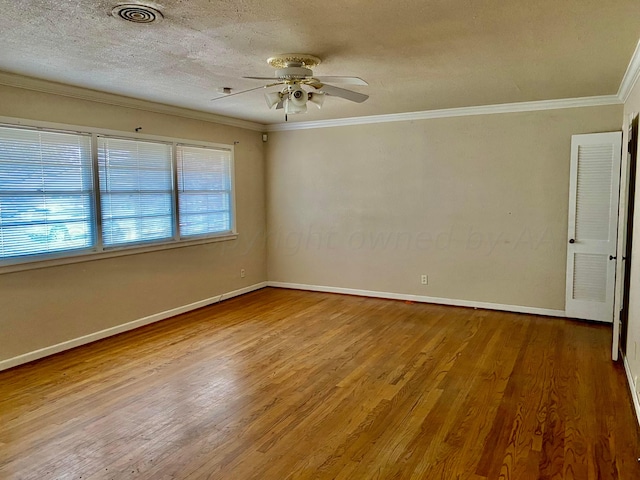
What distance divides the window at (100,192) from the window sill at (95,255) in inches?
1.4

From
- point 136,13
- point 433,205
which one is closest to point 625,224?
point 433,205

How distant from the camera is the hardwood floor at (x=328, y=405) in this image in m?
2.43

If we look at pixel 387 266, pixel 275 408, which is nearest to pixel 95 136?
pixel 275 408

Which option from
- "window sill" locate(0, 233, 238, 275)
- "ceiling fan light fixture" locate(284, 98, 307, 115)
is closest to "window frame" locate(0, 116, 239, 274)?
"window sill" locate(0, 233, 238, 275)

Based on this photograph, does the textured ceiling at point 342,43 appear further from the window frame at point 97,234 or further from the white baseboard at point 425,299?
the white baseboard at point 425,299

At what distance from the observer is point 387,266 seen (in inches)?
241

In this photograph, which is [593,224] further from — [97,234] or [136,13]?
[97,234]

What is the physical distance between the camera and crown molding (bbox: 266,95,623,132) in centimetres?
477

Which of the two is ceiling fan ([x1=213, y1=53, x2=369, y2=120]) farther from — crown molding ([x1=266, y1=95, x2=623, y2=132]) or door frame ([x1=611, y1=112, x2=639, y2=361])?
crown molding ([x1=266, y1=95, x2=623, y2=132])

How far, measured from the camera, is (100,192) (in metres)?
4.48

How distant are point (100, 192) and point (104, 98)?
933 millimetres

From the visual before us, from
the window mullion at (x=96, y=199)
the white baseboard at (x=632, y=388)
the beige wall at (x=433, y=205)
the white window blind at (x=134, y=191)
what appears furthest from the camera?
the beige wall at (x=433, y=205)

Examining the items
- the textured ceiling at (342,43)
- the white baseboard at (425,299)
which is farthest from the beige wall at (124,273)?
the white baseboard at (425,299)

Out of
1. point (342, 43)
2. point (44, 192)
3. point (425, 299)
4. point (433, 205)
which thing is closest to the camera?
point (342, 43)
